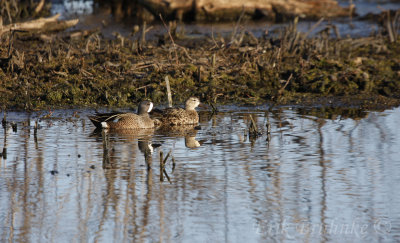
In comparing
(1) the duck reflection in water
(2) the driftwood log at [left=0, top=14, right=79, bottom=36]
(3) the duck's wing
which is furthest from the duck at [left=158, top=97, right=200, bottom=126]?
(2) the driftwood log at [left=0, top=14, right=79, bottom=36]

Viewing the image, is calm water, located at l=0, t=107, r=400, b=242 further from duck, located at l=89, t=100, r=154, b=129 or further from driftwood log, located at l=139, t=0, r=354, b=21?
driftwood log, located at l=139, t=0, r=354, b=21

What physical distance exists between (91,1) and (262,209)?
21.1m

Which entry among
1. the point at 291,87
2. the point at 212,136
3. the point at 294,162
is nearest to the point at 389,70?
the point at 291,87

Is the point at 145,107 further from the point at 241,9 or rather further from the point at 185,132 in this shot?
the point at 241,9

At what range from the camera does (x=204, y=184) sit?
770cm

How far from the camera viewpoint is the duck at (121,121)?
35.7ft

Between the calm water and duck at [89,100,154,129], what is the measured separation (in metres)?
0.30

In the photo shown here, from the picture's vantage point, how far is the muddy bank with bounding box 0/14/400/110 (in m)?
13.0

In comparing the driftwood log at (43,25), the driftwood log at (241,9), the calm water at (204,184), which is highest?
the driftwood log at (241,9)

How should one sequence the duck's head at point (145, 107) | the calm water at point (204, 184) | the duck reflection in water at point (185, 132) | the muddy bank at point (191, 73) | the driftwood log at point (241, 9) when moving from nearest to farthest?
the calm water at point (204, 184) → the duck reflection in water at point (185, 132) → the duck's head at point (145, 107) → the muddy bank at point (191, 73) → the driftwood log at point (241, 9)

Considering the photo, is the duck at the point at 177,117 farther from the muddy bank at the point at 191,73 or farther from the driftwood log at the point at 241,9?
the driftwood log at the point at 241,9

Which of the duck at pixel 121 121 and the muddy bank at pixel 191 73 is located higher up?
the muddy bank at pixel 191 73

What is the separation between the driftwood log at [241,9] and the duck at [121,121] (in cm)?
1075

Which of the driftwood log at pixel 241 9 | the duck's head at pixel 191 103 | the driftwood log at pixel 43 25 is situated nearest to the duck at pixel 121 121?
the duck's head at pixel 191 103
